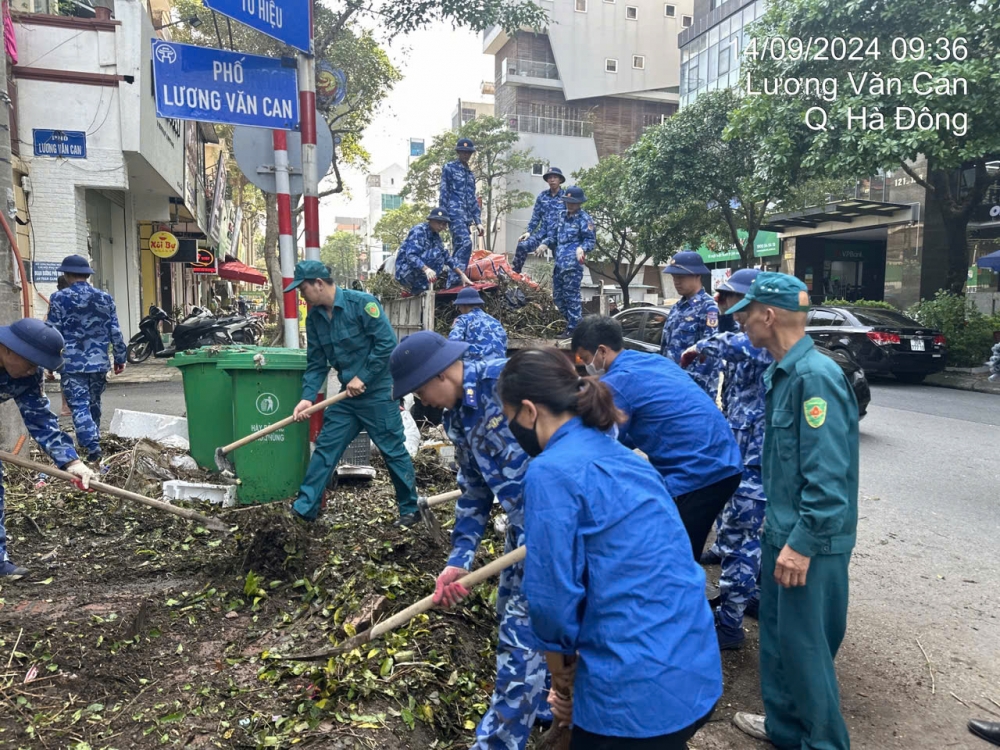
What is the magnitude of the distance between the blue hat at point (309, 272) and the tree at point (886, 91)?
11.0 m

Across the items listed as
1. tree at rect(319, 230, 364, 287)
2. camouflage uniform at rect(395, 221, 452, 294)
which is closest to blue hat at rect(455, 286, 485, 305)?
camouflage uniform at rect(395, 221, 452, 294)

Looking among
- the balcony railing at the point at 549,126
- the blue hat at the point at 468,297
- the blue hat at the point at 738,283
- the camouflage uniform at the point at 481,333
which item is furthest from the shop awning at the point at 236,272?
the blue hat at the point at 738,283

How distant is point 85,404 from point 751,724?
6.36 m

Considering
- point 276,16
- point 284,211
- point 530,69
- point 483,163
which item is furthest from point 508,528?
point 530,69

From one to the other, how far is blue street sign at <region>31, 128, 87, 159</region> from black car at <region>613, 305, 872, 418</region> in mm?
9686

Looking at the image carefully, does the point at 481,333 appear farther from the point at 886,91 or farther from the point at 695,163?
the point at 695,163

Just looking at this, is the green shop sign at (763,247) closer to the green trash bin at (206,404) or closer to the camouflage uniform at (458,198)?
the camouflage uniform at (458,198)

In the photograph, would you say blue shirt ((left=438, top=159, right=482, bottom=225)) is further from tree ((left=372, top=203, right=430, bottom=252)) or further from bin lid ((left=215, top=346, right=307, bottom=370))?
tree ((left=372, top=203, right=430, bottom=252))

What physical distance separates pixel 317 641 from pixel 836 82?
1422cm

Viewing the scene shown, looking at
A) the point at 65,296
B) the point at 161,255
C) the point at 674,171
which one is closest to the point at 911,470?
the point at 65,296

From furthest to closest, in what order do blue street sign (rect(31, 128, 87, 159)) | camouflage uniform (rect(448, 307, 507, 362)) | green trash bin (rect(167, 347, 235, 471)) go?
blue street sign (rect(31, 128, 87, 159)), camouflage uniform (rect(448, 307, 507, 362)), green trash bin (rect(167, 347, 235, 471))

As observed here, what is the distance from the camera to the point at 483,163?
38219 millimetres

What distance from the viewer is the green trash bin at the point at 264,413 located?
205 inches

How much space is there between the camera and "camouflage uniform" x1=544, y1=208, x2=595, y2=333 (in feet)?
28.0
